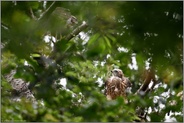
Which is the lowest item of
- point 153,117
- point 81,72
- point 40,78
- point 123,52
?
point 153,117

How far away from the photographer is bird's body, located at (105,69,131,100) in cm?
376

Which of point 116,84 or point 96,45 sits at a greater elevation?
point 116,84

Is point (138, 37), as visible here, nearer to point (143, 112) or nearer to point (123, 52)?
point (123, 52)

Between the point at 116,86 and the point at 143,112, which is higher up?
the point at 116,86

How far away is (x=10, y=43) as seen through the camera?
139cm

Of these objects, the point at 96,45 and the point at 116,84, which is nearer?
the point at 96,45

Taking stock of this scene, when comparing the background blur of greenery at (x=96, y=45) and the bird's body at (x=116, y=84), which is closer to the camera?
the background blur of greenery at (x=96, y=45)

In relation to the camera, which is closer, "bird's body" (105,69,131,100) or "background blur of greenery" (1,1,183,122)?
"background blur of greenery" (1,1,183,122)

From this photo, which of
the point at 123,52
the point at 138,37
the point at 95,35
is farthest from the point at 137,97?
the point at 138,37

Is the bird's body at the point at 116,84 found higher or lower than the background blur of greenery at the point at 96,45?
higher

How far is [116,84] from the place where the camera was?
12.7ft

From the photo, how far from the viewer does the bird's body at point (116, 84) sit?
3.76m

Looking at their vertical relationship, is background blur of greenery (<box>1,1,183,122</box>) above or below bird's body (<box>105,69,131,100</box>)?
below

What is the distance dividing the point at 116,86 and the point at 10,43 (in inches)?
99.4
